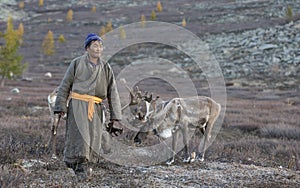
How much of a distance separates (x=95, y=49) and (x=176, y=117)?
2652mm

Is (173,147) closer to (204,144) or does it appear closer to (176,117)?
(176,117)

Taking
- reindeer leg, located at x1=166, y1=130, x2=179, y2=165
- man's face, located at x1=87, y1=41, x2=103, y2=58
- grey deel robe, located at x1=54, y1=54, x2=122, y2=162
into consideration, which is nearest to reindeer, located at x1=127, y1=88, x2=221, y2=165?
reindeer leg, located at x1=166, y1=130, x2=179, y2=165

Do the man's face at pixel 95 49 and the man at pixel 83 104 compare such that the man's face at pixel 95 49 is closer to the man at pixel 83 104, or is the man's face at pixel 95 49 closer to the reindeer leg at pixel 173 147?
the man at pixel 83 104

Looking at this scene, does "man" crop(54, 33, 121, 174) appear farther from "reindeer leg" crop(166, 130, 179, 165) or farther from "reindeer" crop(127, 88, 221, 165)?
"reindeer leg" crop(166, 130, 179, 165)

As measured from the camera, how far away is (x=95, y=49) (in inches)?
209

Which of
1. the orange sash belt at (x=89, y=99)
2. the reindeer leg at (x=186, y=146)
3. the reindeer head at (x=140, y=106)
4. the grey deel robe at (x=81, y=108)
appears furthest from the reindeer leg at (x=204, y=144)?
the orange sash belt at (x=89, y=99)

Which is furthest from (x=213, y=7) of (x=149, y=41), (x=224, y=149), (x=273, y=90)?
(x=224, y=149)

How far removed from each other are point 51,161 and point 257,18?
206 ft

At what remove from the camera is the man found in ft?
17.0

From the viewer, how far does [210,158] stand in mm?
7824

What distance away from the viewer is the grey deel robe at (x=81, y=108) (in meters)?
5.19

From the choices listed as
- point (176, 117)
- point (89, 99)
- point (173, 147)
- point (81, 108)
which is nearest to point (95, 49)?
point (89, 99)

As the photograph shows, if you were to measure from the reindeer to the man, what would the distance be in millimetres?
1469

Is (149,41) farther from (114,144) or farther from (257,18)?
(114,144)
